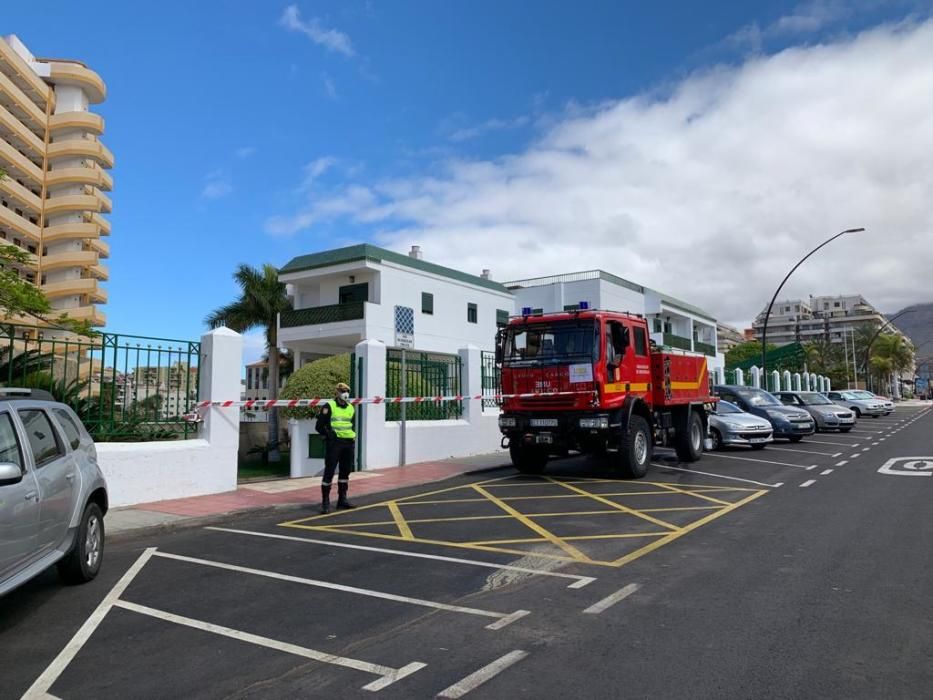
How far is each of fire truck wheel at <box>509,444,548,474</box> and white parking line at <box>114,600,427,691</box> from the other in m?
8.56

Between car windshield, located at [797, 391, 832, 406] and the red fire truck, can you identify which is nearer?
the red fire truck

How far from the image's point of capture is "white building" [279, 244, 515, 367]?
33.4m

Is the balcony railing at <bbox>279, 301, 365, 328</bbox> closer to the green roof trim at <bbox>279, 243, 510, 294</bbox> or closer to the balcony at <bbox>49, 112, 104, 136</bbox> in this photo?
the green roof trim at <bbox>279, 243, 510, 294</bbox>

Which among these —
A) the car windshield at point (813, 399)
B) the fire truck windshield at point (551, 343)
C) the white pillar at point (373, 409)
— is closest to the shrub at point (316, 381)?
the white pillar at point (373, 409)

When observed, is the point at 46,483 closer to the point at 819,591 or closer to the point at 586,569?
the point at 586,569

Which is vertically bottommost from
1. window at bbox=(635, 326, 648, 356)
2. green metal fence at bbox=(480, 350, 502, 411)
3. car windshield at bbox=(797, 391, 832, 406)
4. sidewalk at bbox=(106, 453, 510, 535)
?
sidewalk at bbox=(106, 453, 510, 535)

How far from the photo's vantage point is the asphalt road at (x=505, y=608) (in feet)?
12.6

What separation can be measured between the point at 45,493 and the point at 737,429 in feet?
50.8

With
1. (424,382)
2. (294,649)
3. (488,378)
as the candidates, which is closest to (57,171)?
(488,378)

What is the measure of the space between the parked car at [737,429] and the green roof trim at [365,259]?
65.4 feet

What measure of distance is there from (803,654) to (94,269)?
217 ft

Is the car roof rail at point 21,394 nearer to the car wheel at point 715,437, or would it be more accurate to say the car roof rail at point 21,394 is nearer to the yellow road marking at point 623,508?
the yellow road marking at point 623,508

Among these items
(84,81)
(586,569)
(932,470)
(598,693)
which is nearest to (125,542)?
(586,569)

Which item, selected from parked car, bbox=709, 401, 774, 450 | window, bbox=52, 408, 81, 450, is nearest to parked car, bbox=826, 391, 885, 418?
parked car, bbox=709, 401, 774, 450
